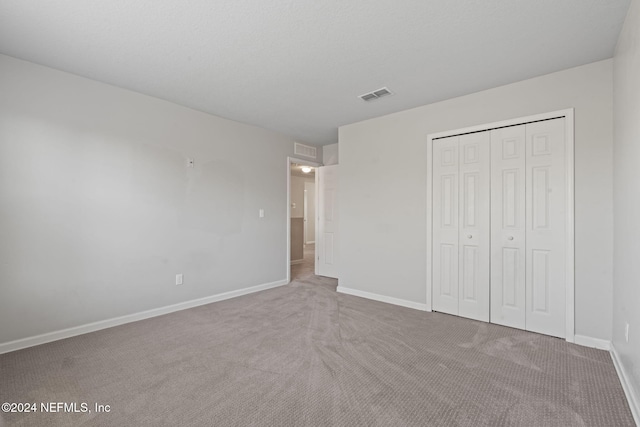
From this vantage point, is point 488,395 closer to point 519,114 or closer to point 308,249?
point 519,114

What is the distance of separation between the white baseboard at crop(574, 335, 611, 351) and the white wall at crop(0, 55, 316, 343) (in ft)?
12.8

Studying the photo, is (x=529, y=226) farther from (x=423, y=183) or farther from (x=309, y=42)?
(x=309, y=42)

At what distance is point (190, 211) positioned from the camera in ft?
12.2

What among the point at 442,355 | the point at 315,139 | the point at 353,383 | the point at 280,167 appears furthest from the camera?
the point at 315,139

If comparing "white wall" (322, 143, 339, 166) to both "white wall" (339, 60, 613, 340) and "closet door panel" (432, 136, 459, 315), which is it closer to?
"white wall" (339, 60, 613, 340)

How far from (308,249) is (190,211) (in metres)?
5.90

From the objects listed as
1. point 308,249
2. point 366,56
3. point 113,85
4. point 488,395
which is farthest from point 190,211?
point 308,249

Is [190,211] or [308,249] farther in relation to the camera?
[308,249]

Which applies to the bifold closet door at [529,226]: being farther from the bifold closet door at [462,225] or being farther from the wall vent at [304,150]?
the wall vent at [304,150]

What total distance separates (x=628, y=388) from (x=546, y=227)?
1410mm

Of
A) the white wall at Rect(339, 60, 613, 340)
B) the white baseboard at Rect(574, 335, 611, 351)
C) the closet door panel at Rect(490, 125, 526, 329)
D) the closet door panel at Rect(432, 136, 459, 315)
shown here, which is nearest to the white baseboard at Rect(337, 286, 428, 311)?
the white wall at Rect(339, 60, 613, 340)

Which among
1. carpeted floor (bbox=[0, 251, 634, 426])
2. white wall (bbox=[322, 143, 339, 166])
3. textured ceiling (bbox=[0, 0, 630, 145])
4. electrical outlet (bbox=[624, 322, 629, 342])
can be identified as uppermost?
textured ceiling (bbox=[0, 0, 630, 145])

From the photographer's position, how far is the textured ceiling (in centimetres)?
192

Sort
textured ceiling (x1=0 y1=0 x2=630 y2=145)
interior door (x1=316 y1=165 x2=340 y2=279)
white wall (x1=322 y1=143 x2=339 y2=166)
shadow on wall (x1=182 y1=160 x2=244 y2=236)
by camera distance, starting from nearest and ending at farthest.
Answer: textured ceiling (x1=0 y1=0 x2=630 y2=145), shadow on wall (x1=182 y1=160 x2=244 y2=236), interior door (x1=316 y1=165 x2=340 y2=279), white wall (x1=322 y1=143 x2=339 y2=166)
